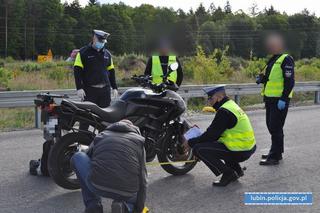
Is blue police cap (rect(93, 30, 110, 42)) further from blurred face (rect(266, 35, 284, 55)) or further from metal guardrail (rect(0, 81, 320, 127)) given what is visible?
metal guardrail (rect(0, 81, 320, 127))

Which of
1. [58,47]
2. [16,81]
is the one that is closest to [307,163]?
[16,81]

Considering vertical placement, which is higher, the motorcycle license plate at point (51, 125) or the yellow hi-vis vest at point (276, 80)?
the yellow hi-vis vest at point (276, 80)

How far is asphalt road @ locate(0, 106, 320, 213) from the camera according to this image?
5.17 metres

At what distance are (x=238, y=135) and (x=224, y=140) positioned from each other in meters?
0.20

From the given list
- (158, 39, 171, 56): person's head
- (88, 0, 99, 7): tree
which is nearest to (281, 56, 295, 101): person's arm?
(158, 39, 171, 56): person's head

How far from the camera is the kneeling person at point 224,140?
5987 millimetres

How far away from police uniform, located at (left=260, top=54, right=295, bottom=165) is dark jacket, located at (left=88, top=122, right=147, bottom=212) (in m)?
3.66

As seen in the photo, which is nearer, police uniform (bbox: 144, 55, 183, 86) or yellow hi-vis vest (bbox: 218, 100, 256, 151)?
yellow hi-vis vest (bbox: 218, 100, 256, 151)

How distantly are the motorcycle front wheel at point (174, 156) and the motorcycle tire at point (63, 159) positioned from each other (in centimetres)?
125

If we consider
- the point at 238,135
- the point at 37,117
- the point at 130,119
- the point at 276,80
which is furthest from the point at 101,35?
the point at 37,117

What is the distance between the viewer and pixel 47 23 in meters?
80.9

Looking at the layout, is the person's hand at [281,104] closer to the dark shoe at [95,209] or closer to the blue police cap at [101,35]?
the blue police cap at [101,35]

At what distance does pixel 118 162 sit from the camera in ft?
13.1

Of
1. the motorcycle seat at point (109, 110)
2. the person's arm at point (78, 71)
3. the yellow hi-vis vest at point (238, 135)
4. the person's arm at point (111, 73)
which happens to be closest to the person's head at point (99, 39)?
the person's arm at point (78, 71)
